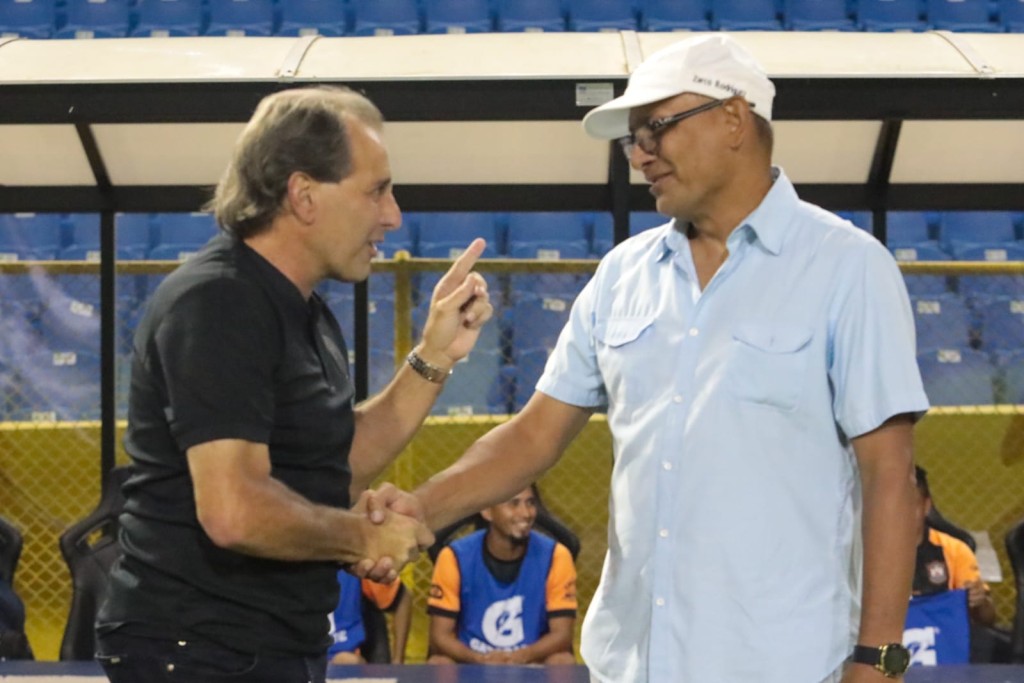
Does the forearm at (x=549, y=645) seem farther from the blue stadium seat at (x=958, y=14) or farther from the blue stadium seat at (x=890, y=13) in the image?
the blue stadium seat at (x=958, y=14)

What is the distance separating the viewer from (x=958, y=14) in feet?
36.6

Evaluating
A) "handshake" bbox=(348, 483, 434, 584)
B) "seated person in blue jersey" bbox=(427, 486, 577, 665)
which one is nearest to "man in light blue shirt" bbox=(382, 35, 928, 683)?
"handshake" bbox=(348, 483, 434, 584)

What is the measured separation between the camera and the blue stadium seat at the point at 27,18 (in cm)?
1106

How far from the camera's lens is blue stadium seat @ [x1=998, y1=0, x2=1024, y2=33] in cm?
1115

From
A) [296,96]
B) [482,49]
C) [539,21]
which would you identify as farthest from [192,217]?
[296,96]

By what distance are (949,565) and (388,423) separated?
362 cm

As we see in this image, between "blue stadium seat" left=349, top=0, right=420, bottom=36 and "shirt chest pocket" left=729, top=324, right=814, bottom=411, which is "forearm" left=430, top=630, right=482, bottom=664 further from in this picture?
"blue stadium seat" left=349, top=0, right=420, bottom=36

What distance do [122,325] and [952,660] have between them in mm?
4383

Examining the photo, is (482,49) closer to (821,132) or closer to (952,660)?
(821,132)

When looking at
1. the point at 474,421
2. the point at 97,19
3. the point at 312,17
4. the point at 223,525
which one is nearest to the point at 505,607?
the point at 474,421

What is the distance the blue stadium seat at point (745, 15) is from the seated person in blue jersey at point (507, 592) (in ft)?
19.8

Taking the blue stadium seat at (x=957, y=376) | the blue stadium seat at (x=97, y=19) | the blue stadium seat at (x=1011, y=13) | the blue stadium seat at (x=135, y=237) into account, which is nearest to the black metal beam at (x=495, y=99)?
the blue stadium seat at (x=957, y=376)

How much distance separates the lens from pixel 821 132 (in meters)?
6.23

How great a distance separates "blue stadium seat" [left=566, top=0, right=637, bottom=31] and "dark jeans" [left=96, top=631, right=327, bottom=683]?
916 centimetres
